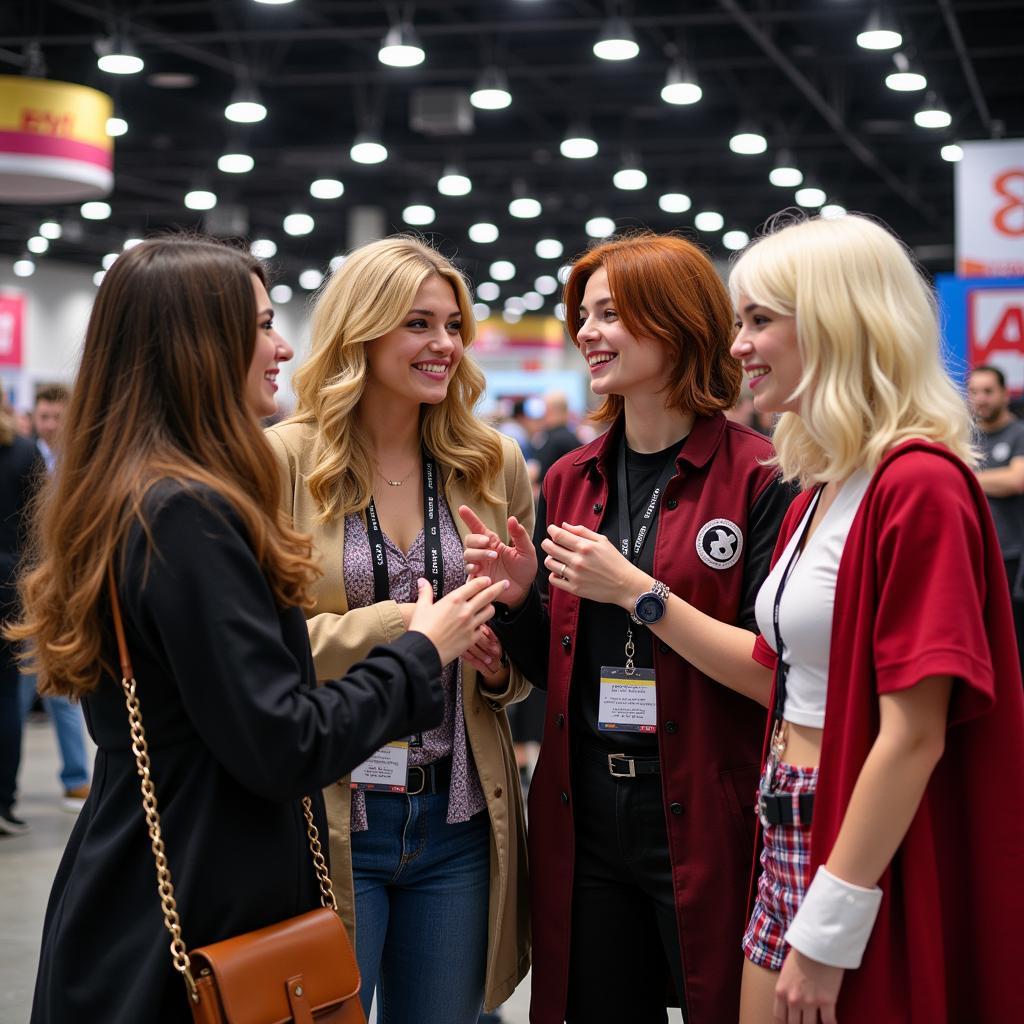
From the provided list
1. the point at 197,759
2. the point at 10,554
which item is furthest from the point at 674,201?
the point at 197,759

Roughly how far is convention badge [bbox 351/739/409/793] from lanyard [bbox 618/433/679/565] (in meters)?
0.51

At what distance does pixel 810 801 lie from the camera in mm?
1747

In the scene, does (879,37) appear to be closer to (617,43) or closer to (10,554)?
(617,43)

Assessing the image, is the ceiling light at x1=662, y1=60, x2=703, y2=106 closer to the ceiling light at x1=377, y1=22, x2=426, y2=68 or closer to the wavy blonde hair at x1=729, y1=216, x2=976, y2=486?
the ceiling light at x1=377, y1=22, x2=426, y2=68

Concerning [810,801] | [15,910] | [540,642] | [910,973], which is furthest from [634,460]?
[15,910]

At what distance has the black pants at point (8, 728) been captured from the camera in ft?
17.9

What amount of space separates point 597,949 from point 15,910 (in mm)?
3181

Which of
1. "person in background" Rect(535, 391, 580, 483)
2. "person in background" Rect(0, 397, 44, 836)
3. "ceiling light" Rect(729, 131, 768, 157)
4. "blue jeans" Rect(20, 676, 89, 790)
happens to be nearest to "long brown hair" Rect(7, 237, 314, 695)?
"person in background" Rect(0, 397, 44, 836)

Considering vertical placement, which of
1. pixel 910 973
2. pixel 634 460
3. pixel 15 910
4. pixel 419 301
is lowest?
pixel 15 910

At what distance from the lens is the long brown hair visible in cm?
159

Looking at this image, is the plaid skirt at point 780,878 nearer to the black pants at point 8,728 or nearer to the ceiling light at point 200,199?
the black pants at point 8,728

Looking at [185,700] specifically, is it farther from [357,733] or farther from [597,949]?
[597,949]

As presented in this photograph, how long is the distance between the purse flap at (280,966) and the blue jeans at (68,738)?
444 cm

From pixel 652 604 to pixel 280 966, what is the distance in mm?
814
